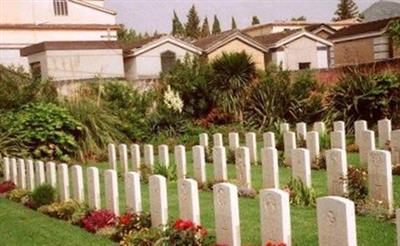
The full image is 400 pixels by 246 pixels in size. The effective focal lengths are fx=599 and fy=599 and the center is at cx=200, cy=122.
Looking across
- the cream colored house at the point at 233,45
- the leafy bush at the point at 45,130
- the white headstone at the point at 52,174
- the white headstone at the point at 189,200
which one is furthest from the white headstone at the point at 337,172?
the cream colored house at the point at 233,45

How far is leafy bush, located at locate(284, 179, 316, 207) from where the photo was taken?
9398 millimetres

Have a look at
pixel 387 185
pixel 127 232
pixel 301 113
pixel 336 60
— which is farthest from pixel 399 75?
pixel 336 60

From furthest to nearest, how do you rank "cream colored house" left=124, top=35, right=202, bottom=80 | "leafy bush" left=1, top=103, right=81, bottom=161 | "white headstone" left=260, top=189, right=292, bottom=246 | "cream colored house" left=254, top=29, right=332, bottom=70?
"cream colored house" left=254, top=29, right=332, bottom=70 → "cream colored house" left=124, top=35, right=202, bottom=80 → "leafy bush" left=1, top=103, right=81, bottom=161 → "white headstone" left=260, top=189, right=292, bottom=246

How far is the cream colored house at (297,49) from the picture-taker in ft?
131

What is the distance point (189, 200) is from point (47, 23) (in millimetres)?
43428

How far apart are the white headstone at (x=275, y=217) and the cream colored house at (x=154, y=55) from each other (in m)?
31.1

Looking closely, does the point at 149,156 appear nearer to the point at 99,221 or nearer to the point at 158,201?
the point at 99,221

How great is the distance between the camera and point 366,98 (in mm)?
18641

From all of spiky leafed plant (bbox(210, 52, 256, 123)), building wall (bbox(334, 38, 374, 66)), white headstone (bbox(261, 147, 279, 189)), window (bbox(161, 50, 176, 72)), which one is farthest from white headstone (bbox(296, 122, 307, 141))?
window (bbox(161, 50, 176, 72))

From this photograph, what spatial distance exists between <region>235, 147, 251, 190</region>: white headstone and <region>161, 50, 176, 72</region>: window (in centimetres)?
2677

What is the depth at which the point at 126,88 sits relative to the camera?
22.5 meters

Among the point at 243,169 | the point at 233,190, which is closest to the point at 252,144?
the point at 243,169

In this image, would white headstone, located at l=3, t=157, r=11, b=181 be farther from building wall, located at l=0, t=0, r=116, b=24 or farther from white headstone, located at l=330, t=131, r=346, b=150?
building wall, located at l=0, t=0, r=116, b=24

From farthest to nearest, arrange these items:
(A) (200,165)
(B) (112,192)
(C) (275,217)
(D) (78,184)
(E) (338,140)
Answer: (E) (338,140), (A) (200,165), (D) (78,184), (B) (112,192), (C) (275,217)
